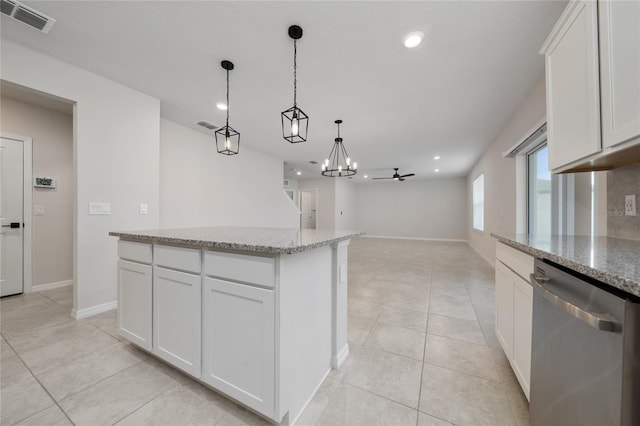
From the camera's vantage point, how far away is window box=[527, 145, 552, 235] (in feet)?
9.53

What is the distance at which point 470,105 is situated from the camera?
3213 millimetres

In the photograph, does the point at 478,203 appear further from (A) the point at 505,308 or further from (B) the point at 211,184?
(B) the point at 211,184

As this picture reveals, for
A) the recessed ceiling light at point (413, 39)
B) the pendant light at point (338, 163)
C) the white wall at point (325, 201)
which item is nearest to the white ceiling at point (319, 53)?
the recessed ceiling light at point (413, 39)

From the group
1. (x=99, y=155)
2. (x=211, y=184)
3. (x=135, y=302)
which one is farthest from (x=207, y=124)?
(x=135, y=302)

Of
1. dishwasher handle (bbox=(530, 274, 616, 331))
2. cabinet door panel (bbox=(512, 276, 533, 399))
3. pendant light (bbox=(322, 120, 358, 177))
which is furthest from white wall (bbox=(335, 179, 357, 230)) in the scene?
dishwasher handle (bbox=(530, 274, 616, 331))

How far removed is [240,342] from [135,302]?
107 cm

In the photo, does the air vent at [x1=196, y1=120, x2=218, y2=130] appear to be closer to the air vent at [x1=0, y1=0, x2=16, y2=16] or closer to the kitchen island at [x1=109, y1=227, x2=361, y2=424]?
the air vent at [x1=0, y1=0, x2=16, y2=16]

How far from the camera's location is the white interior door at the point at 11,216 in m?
2.98

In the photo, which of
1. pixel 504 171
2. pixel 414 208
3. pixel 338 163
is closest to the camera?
pixel 504 171

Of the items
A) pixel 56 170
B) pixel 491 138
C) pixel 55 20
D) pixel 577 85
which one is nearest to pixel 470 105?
pixel 491 138

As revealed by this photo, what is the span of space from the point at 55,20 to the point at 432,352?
157 inches

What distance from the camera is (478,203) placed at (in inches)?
268

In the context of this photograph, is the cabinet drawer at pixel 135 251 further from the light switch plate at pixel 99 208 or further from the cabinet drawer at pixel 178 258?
the light switch plate at pixel 99 208

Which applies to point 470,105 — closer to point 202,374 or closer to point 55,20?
point 202,374
